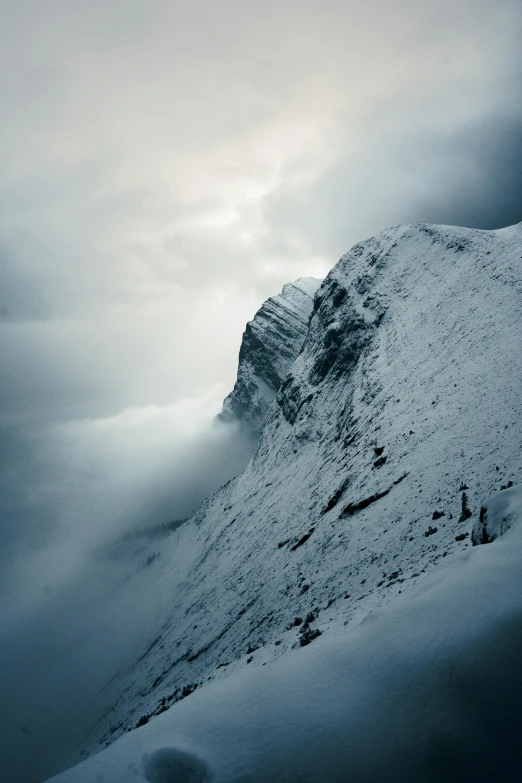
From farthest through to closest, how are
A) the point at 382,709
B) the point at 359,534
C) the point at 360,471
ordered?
the point at 360,471 < the point at 359,534 < the point at 382,709

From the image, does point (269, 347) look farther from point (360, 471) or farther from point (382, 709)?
point (382, 709)

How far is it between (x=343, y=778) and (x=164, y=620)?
4762 centimetres

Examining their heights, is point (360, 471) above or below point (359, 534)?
above

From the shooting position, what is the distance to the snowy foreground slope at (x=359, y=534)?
523 centimetres

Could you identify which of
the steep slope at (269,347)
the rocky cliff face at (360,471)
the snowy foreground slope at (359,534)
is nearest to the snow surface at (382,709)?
the snowy foreground slope at (359,534)

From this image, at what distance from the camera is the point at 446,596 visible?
6.19m

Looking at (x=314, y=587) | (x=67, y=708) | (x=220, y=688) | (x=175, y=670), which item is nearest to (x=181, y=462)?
(x=67, y=708)

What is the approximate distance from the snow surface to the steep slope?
4870 inches

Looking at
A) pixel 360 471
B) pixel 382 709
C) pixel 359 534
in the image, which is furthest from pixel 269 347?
pixel 382 709

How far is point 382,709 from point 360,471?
23679 millimetres

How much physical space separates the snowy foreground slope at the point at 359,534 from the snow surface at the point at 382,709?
0.04 meters

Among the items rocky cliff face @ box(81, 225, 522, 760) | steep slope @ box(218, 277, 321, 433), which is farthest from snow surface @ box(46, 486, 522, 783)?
steep slope @ box(218, 277, 321, 433)

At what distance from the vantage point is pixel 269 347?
446 ft

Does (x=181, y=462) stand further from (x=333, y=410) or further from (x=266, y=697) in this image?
(x=266, y=697)
